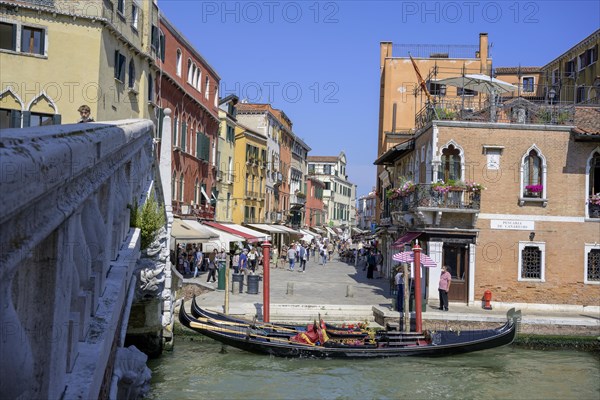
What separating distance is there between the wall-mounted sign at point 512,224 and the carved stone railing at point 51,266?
52.4 feet

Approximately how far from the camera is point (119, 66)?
1864 cm

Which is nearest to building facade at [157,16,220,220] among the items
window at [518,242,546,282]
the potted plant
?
the potted plant

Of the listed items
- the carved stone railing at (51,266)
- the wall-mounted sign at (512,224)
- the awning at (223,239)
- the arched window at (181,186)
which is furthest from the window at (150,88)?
the carved stone railing at (51,266)

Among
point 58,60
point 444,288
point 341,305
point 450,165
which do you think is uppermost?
point 58,60

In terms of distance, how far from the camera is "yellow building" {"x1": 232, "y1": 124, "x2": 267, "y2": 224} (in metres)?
37.7

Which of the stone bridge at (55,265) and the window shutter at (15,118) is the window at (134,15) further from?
the stone bridge at (55,265)

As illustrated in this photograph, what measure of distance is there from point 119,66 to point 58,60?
7.14 feet

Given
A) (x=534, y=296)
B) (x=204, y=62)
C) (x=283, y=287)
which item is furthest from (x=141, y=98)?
(x=534, y=296)

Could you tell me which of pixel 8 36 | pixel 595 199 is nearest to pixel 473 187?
pixel 595 199

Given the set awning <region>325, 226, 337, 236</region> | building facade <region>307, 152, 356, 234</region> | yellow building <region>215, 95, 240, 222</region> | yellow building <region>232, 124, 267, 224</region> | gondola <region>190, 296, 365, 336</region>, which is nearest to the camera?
gondola <region>190, 296, 365, 336</region>

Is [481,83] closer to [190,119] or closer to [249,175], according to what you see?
[190,119]

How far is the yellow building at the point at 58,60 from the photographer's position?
15992mm

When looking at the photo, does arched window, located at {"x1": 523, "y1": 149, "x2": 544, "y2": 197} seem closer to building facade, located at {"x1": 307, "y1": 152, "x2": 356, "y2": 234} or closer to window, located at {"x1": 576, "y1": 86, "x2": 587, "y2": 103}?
window, located at {"x1": 576, "y1": 86, "x2": 587, "y2": 103}

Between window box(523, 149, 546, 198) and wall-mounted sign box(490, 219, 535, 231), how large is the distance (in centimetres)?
77
